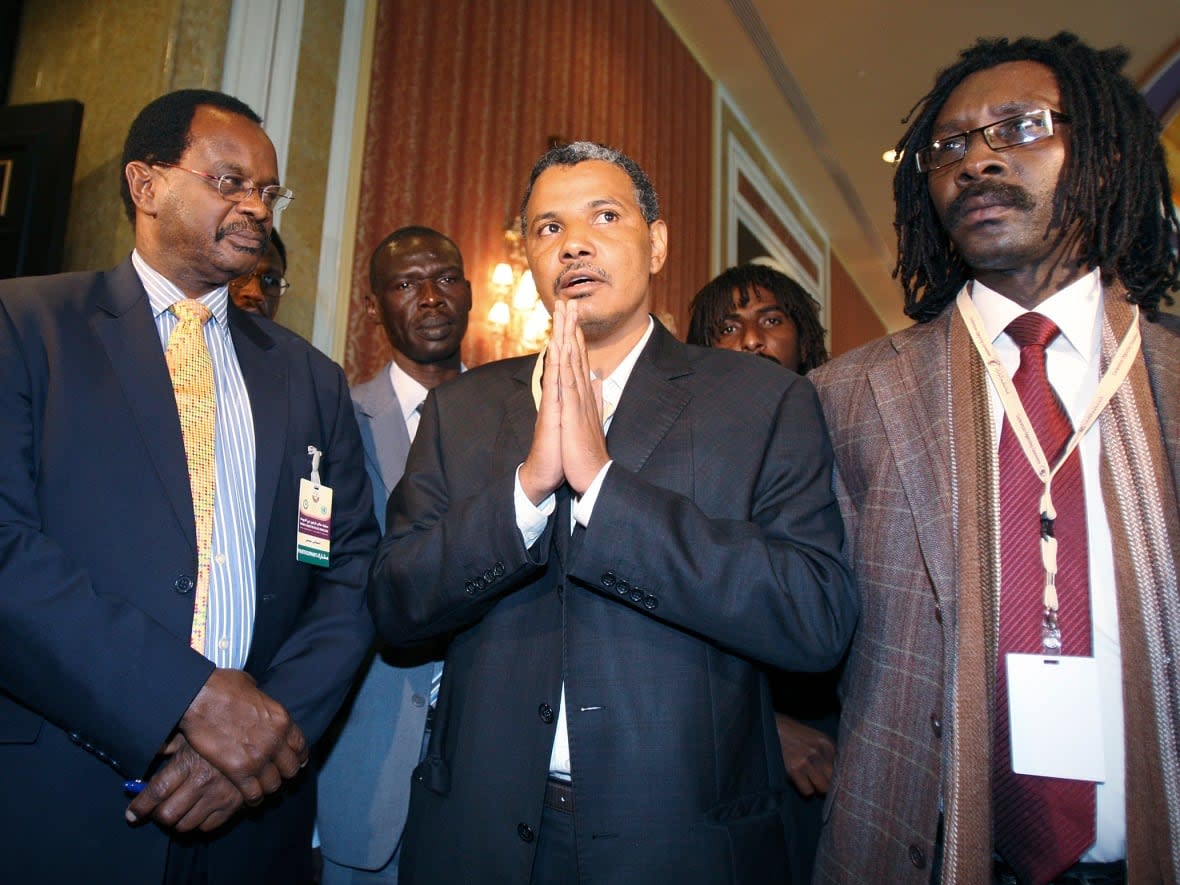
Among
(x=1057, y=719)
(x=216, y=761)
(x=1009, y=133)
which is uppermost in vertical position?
(x=1009, y=133)

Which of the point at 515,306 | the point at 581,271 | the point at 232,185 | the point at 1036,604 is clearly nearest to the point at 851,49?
the point at 515,306

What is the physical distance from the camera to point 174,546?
148 cm

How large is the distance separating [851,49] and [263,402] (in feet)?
21.8

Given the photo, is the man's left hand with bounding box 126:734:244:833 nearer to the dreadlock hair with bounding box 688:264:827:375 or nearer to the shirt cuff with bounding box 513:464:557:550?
the shirt cuff with bounding box 513:464:557:550

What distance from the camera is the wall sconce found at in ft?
15.1

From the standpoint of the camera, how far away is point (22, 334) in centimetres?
150

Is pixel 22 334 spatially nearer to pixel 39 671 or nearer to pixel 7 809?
pixel 39 671

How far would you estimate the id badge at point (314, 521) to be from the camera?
5.55 ft

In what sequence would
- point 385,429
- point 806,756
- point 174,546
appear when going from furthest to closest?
1. point 385,429
2. point 806,756
3. point 174,546

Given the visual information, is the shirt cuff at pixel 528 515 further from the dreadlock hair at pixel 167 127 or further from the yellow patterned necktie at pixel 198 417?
the dreadlock hair at pixel 167 127

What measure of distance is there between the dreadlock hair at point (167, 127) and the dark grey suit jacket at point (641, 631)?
3.23 ft

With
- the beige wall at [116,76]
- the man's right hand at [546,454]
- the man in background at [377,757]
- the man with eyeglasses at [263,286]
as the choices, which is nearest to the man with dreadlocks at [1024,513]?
the man's right hand at [546,454]

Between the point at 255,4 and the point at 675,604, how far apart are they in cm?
304

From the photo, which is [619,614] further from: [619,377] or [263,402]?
[263,402]
